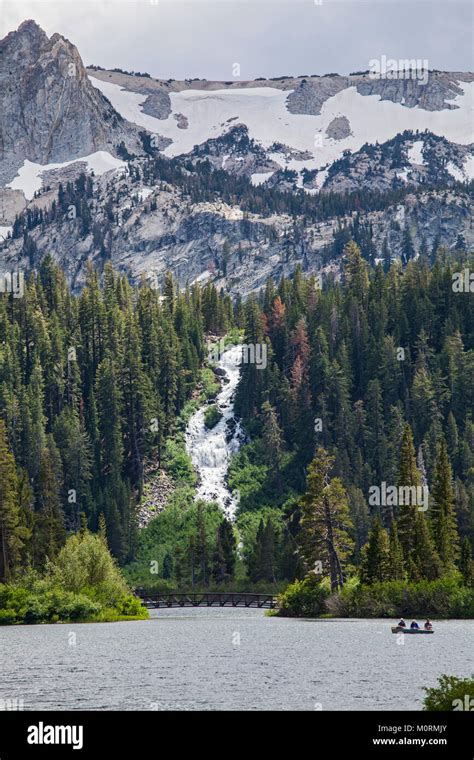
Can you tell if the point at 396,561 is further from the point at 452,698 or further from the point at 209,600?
the point at 452,698

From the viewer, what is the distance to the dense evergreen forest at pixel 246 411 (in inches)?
5989

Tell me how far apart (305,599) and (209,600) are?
32945 mm

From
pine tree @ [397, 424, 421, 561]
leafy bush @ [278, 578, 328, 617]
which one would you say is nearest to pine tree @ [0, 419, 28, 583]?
leafy bush @ [278, 578, 328, 617]

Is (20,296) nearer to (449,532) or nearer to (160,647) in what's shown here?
(449,532)

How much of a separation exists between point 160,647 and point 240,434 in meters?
112

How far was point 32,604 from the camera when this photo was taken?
97.1 meters

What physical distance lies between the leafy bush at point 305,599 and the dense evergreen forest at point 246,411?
28.6m

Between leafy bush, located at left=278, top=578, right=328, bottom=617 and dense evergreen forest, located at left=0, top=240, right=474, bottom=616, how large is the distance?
2856 centimetres

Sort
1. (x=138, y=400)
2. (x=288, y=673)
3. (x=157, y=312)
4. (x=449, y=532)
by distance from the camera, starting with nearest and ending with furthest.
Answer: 1. (x=288, y=673)
2. (x=449, y=532)
3. (x=138, y=400)
4. (x=157, y=312)

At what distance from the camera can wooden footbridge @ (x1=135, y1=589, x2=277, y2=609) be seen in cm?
12656

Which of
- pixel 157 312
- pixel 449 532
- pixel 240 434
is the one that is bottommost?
pixel 449 532

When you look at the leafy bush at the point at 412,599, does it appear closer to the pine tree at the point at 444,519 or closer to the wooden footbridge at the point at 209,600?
the pine tree at the point at 444,519

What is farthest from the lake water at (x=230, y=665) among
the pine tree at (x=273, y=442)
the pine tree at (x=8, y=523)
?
the pine tree at (x=273, y=442)
